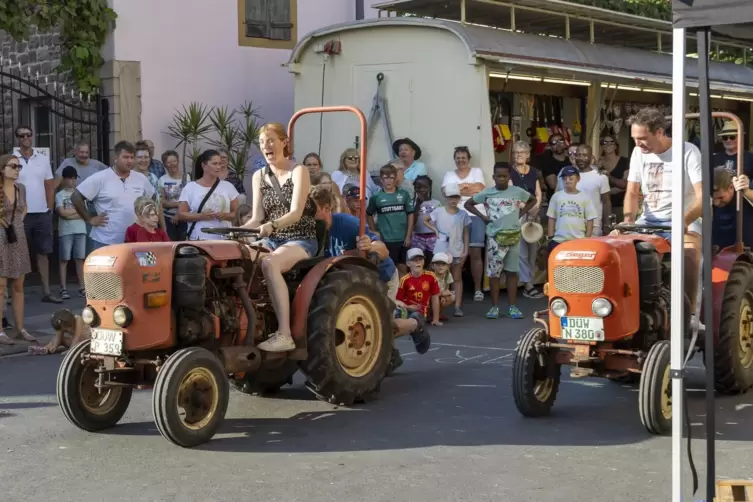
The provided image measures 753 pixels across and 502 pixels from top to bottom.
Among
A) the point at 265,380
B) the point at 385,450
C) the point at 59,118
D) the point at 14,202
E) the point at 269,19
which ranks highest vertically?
the point at 269,19

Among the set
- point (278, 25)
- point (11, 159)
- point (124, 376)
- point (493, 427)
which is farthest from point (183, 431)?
point (278, 25)

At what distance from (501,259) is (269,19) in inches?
304

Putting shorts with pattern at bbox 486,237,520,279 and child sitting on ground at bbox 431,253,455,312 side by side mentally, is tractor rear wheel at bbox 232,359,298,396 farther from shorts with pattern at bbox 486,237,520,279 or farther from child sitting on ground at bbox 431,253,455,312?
shorts with pattern at bbox 486,237,520,279

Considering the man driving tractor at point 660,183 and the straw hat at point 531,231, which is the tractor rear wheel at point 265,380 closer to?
the man driving tractor at point 660,183

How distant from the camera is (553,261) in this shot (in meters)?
7.48

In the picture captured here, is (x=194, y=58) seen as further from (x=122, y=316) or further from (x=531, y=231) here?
(x=122, y=316)

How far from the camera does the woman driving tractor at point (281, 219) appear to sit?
751 cm

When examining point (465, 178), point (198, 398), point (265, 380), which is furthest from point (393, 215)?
point (198, 398)

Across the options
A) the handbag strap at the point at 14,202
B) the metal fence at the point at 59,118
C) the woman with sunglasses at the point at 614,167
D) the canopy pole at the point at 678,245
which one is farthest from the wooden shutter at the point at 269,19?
the canopy pole at the point at 678,245

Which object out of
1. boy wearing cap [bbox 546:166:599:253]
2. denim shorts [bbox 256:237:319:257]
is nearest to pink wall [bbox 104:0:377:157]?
boy wearing cap [bbox 546:166:599:253]

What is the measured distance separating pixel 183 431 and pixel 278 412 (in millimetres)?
1280

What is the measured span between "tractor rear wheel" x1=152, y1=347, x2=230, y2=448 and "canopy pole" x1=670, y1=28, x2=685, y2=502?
2918 mm

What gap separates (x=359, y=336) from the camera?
812cm

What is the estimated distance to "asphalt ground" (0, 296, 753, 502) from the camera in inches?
231
